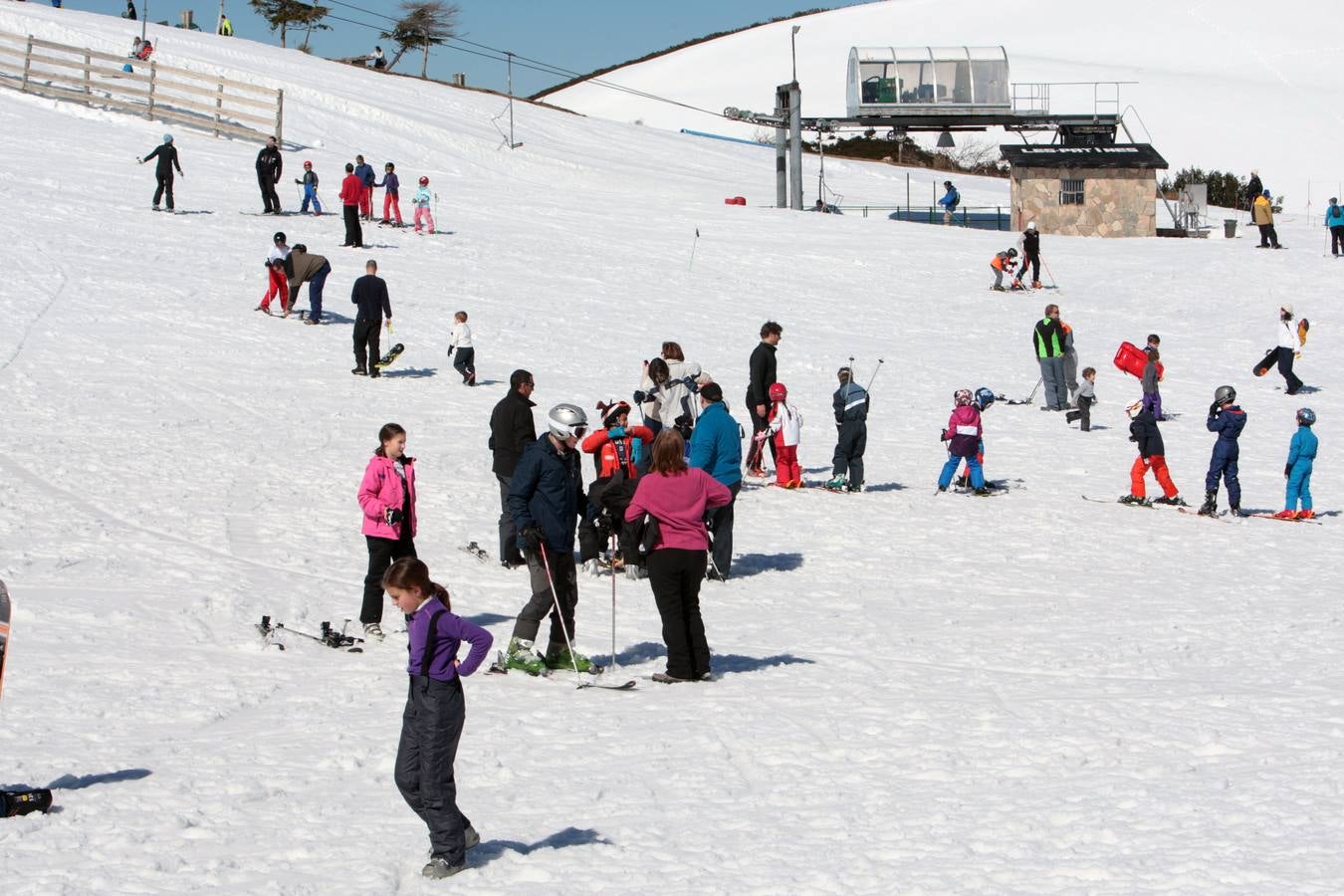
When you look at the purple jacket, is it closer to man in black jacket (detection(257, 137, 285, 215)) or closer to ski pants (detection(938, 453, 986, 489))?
ski pants (detection(938, 453, 986, 489))

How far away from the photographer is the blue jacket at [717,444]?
13.4 meters

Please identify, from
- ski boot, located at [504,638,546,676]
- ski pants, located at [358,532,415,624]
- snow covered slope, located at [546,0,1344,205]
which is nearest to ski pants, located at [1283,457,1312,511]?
ski boot, located at [504,638,546,676]

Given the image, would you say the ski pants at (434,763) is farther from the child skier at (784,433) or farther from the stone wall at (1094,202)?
the stone wall at (1094,202)

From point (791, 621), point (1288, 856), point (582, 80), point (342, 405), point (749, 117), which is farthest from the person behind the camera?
point (582, 80)

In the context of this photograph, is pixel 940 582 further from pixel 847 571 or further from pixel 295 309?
pixel 295 309

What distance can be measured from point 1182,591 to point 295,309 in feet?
50.0

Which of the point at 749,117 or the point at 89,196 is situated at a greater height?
the point at 749,117

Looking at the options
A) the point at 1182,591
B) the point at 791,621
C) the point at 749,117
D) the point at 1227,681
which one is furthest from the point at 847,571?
the point at 749,117

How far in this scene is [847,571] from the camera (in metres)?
13.8

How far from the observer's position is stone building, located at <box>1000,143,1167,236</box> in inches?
1640

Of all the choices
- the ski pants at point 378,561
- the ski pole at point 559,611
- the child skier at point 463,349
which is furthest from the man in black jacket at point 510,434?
the child skier at point 463,349

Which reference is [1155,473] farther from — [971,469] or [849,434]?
[849,434]

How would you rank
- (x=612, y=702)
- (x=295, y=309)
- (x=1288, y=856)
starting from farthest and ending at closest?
(x=295, y=309)
(x=612, y=702)
(x=1288, y=856)

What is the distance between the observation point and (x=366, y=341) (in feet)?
67.8
